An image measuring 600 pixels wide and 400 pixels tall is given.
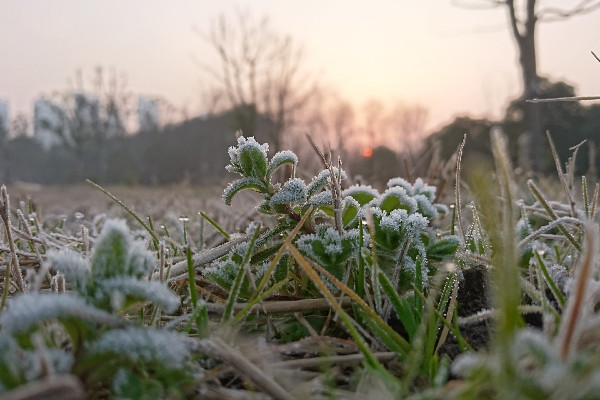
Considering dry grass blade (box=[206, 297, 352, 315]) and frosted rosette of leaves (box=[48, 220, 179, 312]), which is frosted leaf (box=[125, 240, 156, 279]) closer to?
frosted rosette of leaves (box=[48, 220, 179, 312])

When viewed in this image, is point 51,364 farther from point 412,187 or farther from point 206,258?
point 412,187

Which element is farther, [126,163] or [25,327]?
[126,163]

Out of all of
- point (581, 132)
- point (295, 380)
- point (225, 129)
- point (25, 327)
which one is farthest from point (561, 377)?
point (225, 129)

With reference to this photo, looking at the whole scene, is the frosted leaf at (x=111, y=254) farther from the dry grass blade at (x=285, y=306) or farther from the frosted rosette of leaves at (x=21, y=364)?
the dry grass blade at (x=285, y=306)

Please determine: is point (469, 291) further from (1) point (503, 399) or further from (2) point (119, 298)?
(2) point (119, 298)

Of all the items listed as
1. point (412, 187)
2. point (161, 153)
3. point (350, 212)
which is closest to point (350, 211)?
point (350, 212)

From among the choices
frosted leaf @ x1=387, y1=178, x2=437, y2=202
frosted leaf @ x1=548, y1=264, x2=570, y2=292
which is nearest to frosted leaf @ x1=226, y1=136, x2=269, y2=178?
frosted leaf @ x1=387, y1=178, x2=437, y2=202

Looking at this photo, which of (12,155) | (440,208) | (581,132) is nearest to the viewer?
(440,208)
